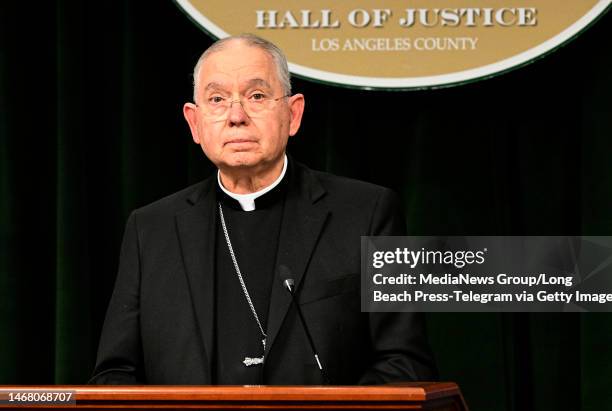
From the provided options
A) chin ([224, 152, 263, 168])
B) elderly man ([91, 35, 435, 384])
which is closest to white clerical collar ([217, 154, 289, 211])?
elderly man ([91, 35, 435, 384])

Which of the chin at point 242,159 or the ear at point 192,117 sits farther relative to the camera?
the ear at point 192,117

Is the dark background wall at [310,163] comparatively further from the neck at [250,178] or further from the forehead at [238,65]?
the forehead at [238,65]

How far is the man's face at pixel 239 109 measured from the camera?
2.32 m

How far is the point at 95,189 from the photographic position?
3115mm

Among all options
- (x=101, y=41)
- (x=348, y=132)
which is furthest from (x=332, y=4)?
(x=101, y=41)

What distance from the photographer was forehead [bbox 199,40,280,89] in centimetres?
233

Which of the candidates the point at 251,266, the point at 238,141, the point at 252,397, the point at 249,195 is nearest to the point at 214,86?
the point at 238,141

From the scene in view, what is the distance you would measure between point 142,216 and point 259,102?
0.38 m

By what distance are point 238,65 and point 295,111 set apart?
0.19m

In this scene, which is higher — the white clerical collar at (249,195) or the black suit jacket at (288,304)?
the white clerical collar at (249,195)

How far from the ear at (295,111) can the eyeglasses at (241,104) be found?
8cm

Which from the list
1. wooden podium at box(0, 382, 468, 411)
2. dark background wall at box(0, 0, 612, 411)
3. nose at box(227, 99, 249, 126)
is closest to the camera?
wooden podium at box(0, 382, 468, 411)

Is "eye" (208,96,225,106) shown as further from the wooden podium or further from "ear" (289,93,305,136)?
the wooden podium

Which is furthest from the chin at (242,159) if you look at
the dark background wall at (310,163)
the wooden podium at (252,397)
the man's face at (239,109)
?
the wooden podium at (252,397)
